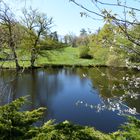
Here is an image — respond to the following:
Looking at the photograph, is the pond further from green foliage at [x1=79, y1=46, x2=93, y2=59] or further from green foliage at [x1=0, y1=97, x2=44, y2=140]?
green foliage at [x1=79, y1=46, x2=93, y2=59]

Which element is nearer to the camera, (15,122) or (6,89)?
(15,122)

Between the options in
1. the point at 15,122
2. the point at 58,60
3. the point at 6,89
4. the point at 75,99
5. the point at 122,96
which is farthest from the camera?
the point at 58,60

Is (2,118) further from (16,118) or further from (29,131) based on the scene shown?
(29,131)

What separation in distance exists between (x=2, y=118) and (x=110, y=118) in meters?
10.5

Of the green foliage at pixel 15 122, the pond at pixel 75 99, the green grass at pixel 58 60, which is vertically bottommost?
the pond at pixel 75 99

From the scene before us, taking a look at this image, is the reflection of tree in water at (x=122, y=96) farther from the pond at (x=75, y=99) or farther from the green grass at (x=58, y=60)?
the green grass at (x=58, y=60)

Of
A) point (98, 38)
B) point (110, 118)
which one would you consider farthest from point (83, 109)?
point (98, 38)

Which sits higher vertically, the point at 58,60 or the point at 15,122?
the point at 15,122

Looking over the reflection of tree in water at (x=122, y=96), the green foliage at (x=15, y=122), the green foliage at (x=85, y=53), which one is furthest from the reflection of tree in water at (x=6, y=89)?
the green foliage at (x=85, y=53)

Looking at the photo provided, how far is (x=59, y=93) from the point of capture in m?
23.3

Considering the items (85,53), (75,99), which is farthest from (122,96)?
(85,53)

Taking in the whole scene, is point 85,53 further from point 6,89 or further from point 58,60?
point 6,89

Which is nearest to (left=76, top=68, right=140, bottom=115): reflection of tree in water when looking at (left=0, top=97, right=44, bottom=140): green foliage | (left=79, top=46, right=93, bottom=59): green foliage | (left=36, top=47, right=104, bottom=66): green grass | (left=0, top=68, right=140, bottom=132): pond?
(left=0, top=68, right=140, bottom=132): pond

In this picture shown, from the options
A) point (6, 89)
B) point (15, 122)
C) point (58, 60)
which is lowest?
point (58, 60)
